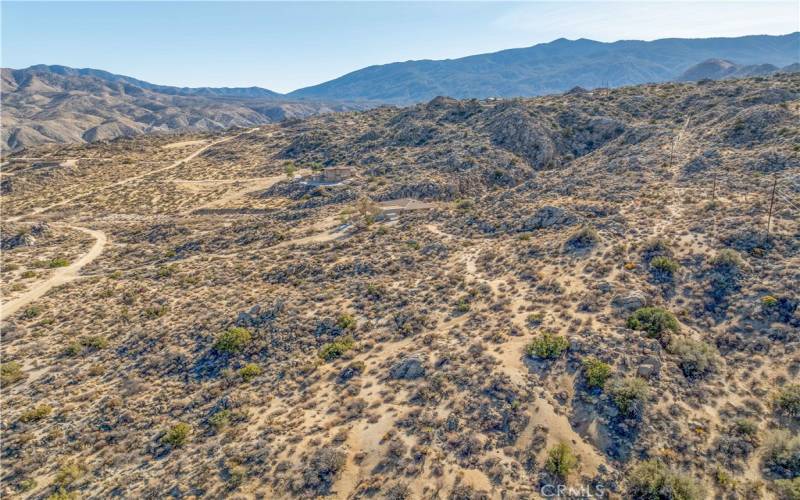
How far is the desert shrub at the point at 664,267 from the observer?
2927 centimetres

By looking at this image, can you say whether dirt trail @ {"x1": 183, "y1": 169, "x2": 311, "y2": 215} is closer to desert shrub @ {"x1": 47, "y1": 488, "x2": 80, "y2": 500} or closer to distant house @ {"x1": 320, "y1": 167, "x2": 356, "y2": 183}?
distant house @ {"x1": 320, "y1": 167, "x2": 356, "y2": 183}

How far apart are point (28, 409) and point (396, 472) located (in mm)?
24461

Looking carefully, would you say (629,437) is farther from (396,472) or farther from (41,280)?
(41,280)

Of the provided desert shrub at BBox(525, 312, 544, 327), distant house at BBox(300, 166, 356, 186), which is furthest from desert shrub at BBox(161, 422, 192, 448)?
distant house at BBox(300, 166, 356, 186)

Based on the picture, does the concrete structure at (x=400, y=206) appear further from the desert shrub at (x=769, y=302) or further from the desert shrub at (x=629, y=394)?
the desert shrub at (x=629, y=394)

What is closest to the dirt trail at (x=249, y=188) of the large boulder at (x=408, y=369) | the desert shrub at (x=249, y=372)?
the desert shrub at (x=249, y=372)

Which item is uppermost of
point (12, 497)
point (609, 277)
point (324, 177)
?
point (324, 177)

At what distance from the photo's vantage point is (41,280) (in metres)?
43.8

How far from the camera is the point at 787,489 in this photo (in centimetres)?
1586

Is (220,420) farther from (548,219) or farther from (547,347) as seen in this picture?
(548,219)

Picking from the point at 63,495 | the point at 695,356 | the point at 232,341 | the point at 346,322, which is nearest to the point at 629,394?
the point at 695,356

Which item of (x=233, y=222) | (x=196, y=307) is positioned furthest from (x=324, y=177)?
(x=196, y=307)

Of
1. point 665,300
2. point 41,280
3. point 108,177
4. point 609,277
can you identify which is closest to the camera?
point 665,300

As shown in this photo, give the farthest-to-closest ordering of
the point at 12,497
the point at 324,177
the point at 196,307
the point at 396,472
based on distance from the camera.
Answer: the point at 324,177 < the point at 196,307 < the point at 12,497 < the point at 396,472
